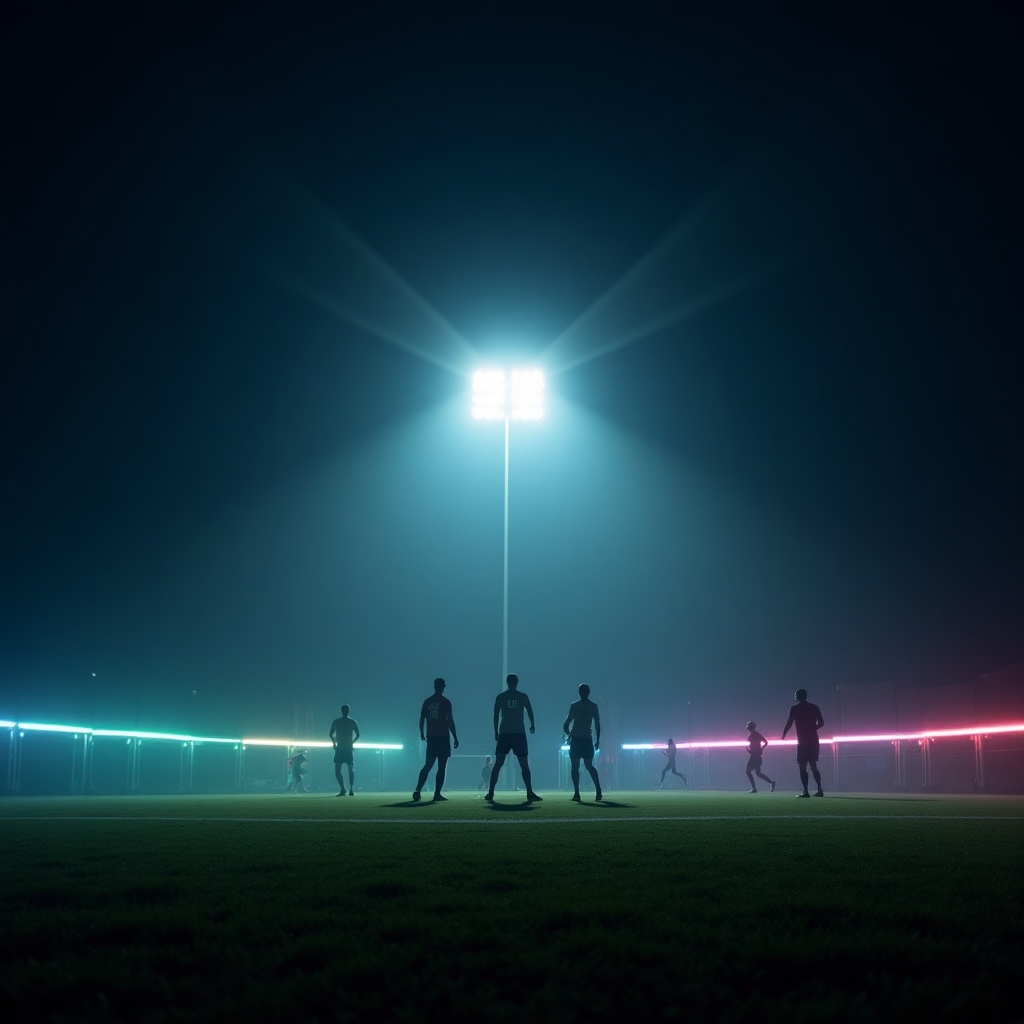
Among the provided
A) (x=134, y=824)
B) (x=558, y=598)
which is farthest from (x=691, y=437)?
(x=134, y=824)

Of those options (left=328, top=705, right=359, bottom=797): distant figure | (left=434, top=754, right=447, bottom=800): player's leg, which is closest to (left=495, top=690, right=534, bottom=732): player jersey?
(left=434, top=754, right=447, bottom=800): player's leg

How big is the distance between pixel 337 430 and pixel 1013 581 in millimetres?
37797

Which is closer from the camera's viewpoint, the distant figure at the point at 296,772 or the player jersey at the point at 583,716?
the player jersey at the point at 583,716

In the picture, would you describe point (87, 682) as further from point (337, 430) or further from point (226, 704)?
point (337, 430)

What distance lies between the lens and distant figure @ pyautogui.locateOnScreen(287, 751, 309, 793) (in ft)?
102

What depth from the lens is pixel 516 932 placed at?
395 cm

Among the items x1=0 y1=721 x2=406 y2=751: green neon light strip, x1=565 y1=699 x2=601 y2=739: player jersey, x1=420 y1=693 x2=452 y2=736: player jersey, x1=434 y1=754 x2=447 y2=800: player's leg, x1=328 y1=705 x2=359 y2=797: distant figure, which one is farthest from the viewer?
x1=0 y1=721 x2=406 y2=751: green neon light strip

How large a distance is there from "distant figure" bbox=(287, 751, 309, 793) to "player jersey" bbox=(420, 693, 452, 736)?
15268 mm

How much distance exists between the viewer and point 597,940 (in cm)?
374

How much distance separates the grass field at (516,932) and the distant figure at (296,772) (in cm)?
2367

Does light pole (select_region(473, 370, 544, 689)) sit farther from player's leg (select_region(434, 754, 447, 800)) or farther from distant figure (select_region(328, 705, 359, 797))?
player's leg (select_region(434, 754, 447, 800))

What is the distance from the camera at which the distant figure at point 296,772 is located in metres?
31.1

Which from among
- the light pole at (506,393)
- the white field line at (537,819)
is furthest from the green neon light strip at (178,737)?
the white field line at (537,819)

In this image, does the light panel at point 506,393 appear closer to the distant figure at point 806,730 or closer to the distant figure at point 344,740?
the distant figure at point 344,740
